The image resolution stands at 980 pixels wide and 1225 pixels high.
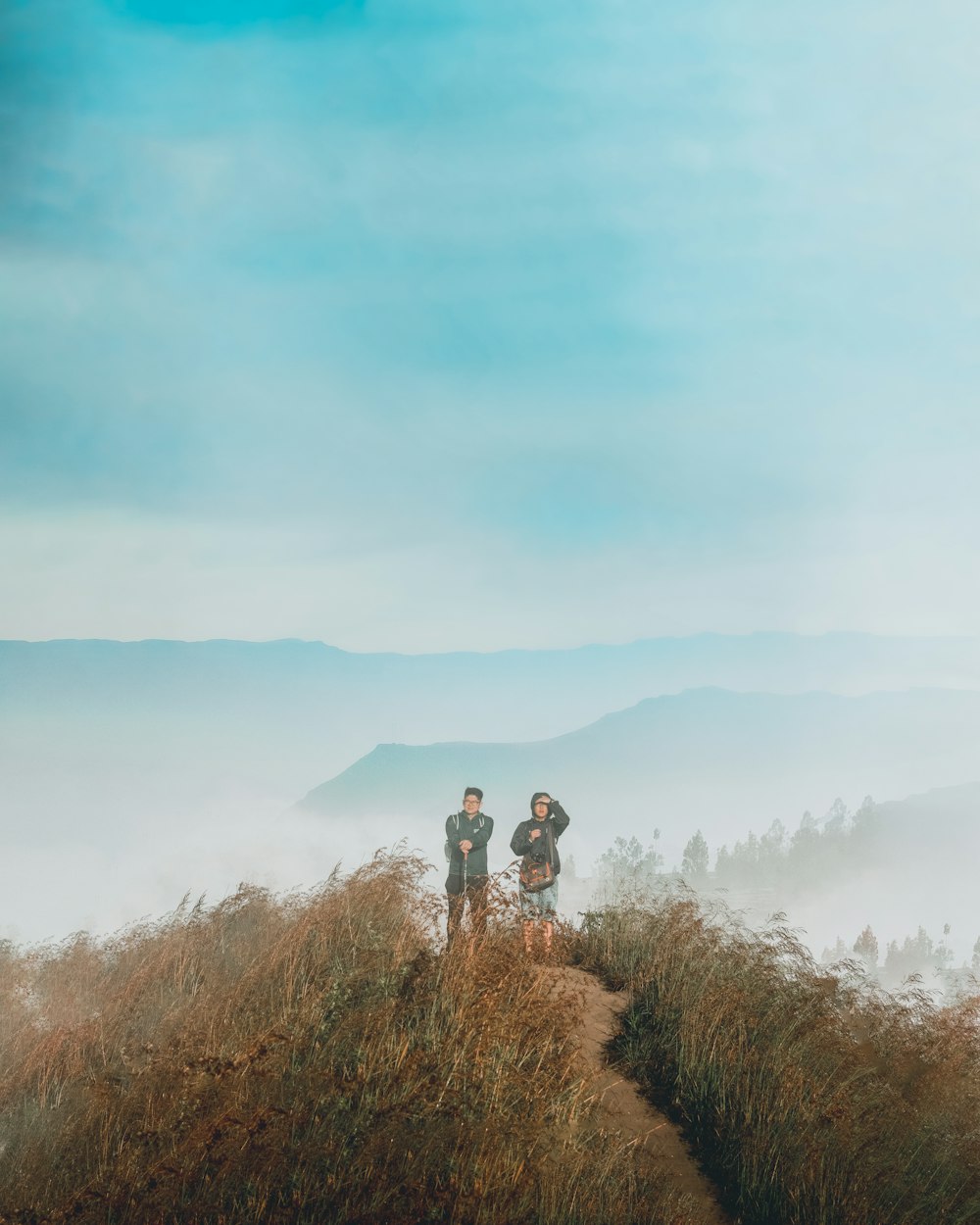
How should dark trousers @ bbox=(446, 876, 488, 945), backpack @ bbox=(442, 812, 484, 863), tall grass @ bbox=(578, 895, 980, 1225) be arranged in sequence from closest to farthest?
tall grass @ bbox=(578, 895, 980, 1225), dark trousers @ bbox=(446, 876, 488, 945), backpack @ bbox=(442, 812, 484, 863)

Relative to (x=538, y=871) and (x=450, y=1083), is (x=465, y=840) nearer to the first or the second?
(x=538, y=871)

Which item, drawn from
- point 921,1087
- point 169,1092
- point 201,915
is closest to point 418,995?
point 169,1092

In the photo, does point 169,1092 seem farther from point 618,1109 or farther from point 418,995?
point 618,1109

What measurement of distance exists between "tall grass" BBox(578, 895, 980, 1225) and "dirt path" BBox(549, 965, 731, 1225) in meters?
→ 0.15

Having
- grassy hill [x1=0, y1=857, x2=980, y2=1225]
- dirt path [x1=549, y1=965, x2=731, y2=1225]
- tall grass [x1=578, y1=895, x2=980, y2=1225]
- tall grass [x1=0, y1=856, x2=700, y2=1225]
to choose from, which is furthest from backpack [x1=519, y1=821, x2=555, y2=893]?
dirt path [x1=549, y1=965, x2=731, y2=1225]

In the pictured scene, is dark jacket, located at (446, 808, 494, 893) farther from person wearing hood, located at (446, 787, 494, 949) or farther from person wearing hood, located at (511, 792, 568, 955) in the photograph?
person wearing hood, located at (511, 792, 568, 955)

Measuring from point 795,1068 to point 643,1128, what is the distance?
3.94ft

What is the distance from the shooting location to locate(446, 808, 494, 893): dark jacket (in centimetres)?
1127

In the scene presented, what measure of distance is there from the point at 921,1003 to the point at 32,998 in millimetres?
9998

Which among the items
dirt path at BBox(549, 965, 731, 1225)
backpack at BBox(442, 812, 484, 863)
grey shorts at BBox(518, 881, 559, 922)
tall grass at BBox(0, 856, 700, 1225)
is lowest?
dirt path at BBox(549, 965, 731, 1225)

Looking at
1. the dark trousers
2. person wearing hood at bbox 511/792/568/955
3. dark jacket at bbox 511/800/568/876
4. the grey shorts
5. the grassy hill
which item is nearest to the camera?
the grassy hill

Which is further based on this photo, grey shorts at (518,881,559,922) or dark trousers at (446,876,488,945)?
grey shorts at (518,881,559,922)

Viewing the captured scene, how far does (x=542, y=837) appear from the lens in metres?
11.2

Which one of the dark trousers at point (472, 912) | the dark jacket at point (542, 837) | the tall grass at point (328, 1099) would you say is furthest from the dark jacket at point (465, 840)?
the tall grass at point (328, 1099)
